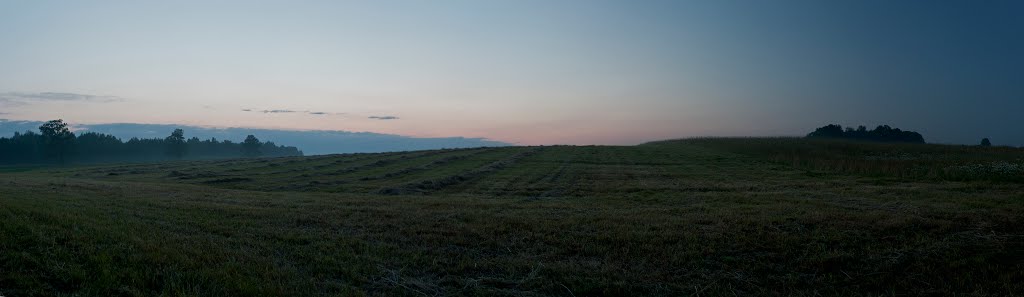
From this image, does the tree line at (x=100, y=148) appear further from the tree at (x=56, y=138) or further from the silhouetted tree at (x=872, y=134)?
the silhouetted tree at (x=872, y=134)

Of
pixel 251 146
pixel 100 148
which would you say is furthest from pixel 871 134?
pixel 100 148

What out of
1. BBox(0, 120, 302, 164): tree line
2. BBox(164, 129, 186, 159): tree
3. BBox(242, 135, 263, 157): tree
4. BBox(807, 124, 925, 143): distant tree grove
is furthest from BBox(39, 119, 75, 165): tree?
BBox(807, 124, 925, 143): distant tree grove

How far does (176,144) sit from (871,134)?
15753cm

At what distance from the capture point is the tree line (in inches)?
3932

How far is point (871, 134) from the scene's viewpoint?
106375mm

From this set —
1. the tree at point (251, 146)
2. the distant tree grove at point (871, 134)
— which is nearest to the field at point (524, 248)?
the distant tree grove at point (871, 134)

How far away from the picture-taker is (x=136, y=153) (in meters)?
142

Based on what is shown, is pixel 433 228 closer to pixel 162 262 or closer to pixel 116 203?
pixel 162 262

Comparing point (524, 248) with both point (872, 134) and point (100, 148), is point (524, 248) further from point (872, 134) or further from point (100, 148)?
point (100, 148)

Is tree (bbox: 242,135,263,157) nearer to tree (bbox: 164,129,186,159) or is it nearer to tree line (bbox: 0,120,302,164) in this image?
tree line (bbox: 0,120,302,164)

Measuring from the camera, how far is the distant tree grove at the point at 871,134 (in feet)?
334

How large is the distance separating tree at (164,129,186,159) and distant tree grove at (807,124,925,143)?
140650mm

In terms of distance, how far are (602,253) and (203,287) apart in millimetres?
6506

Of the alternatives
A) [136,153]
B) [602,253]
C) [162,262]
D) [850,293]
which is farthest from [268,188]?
[136,153]
